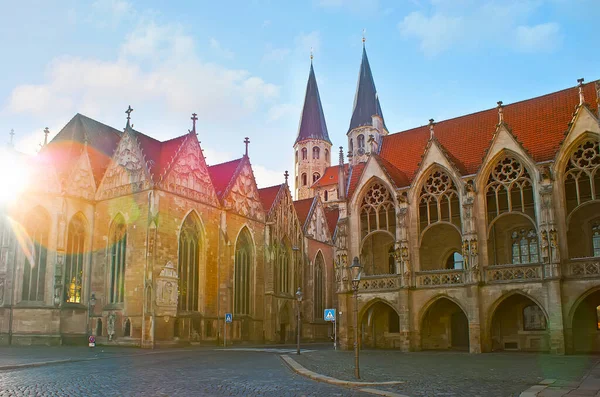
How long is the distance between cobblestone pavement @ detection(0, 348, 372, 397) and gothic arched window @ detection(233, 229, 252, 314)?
2346cm

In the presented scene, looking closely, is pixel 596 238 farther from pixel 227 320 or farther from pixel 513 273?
pixel 227 320

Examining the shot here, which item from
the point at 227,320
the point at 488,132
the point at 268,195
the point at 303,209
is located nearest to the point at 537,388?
the point at 488,132

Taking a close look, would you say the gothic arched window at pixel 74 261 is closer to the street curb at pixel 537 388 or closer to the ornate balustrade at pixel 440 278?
the ornate balustrade at pixel 440 278

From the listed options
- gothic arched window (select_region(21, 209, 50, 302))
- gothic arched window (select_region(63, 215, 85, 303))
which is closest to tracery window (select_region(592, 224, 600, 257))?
gothic arched window (select_region(63, 215, 85, 303))

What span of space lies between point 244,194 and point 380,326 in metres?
16.7

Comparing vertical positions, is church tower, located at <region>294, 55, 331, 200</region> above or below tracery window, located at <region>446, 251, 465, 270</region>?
above

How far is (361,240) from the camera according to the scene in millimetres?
36500

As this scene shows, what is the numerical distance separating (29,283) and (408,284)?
24590 millimetres

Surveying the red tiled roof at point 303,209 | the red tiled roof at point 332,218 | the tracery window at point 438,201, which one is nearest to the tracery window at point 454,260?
the tracery window at point 438,201

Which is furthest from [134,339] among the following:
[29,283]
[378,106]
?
[378,106]

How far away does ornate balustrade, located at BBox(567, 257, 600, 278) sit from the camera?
2825cm

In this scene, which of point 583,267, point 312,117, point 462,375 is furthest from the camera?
point 312,117

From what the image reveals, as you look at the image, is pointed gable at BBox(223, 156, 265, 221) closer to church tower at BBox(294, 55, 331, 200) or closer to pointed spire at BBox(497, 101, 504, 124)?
pointed spire at BBox(497, 101, 504, 124)

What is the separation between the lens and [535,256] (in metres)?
32.6
